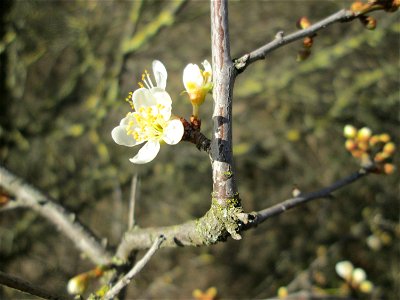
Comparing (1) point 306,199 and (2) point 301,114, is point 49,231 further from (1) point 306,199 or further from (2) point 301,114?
(1) point 306,199

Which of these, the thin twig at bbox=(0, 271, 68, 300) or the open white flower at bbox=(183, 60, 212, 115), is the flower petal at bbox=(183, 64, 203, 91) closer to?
the open white flower at bbox=(183, 60, 212, 115)

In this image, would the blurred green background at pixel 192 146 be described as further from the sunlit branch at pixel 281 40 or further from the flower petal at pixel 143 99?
the sunlit branch at pixel 281 40

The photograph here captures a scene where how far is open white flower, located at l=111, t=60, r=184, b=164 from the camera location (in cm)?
127

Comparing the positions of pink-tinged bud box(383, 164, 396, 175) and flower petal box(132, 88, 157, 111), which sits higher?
flower petal box(132, 88, 157, 111)

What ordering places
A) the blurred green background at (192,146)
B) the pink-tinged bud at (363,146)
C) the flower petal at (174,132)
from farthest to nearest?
the blurred green background at (192,146) → the pink-tinged bud at (363,146) → the flower petal at (174,132)

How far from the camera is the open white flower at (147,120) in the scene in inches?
50.1

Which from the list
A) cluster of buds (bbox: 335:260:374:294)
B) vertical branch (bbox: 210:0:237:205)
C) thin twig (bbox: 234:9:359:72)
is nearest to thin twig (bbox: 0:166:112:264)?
vertical branch (bbox: 210:0:237:205)

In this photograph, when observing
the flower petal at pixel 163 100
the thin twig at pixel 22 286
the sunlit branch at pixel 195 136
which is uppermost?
the flower petal at pixel 163 100

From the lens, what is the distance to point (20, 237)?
3.60m

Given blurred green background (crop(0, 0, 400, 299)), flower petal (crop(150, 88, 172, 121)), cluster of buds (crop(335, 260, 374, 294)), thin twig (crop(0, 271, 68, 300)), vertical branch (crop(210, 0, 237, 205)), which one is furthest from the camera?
blurred green background (crop(0, 0, 400, 299))

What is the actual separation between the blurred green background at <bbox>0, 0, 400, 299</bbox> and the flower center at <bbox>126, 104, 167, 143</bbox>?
1.29m

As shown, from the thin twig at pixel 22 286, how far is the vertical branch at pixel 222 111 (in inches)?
18.6

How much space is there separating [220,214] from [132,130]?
50 centimetres

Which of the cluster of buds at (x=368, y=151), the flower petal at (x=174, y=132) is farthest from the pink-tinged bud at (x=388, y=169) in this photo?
the flower petal at (x=174, y=132)
